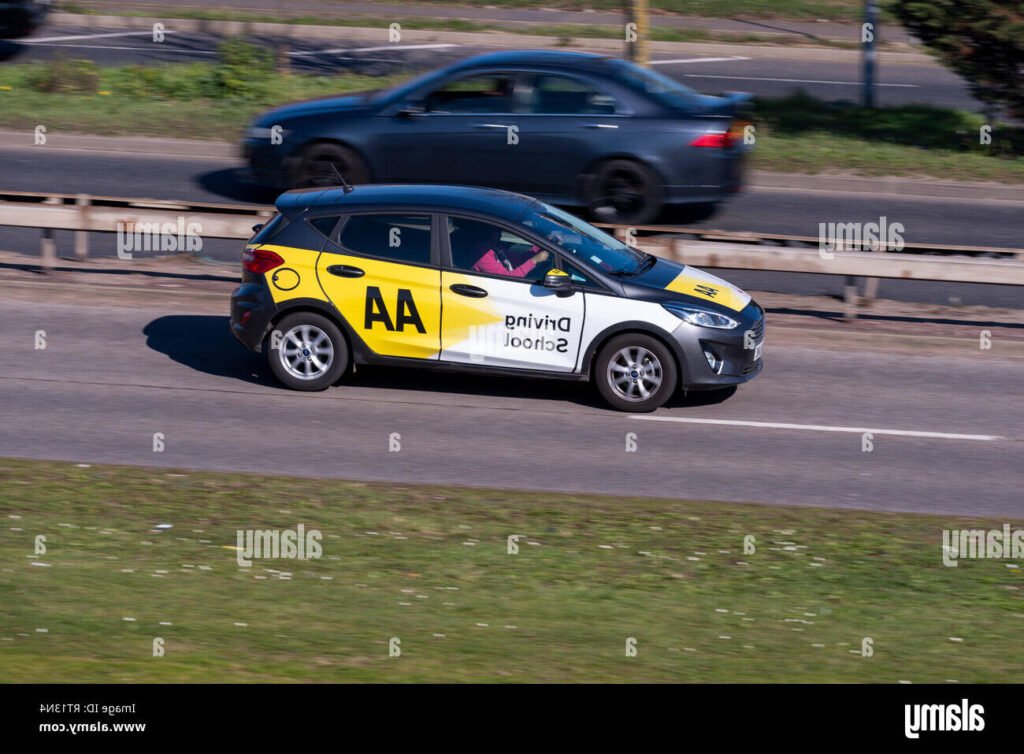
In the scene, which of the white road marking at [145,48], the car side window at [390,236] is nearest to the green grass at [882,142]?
the car side window at [390,236]

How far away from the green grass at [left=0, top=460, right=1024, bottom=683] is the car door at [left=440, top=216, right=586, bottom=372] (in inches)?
83.1

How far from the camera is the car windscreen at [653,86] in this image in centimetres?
1616

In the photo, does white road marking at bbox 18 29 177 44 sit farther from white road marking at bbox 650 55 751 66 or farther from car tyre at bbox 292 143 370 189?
car tyre at bbox 292 143 370 189

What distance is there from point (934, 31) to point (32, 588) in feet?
59.5

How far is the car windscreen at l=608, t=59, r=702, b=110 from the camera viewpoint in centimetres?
1616

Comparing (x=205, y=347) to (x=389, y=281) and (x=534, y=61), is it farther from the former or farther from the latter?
(x=534, y=61)

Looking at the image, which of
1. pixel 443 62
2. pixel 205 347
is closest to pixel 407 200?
pixel 205 347

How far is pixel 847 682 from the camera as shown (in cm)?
642

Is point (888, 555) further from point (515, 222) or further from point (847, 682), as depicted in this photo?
point (515, 222)

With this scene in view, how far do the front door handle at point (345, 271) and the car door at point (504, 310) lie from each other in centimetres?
74

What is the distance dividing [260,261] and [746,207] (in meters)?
8.95

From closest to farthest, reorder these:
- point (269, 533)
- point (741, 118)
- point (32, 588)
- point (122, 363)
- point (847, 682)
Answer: point (847, 682), point (32, 588), point (269, 533), point (122, 363), point (741, 118)

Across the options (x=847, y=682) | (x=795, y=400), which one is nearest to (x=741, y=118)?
(x=795, y=400)

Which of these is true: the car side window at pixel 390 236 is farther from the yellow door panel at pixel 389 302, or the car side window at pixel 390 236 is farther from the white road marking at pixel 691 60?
the white road marking at pixel 691 60
